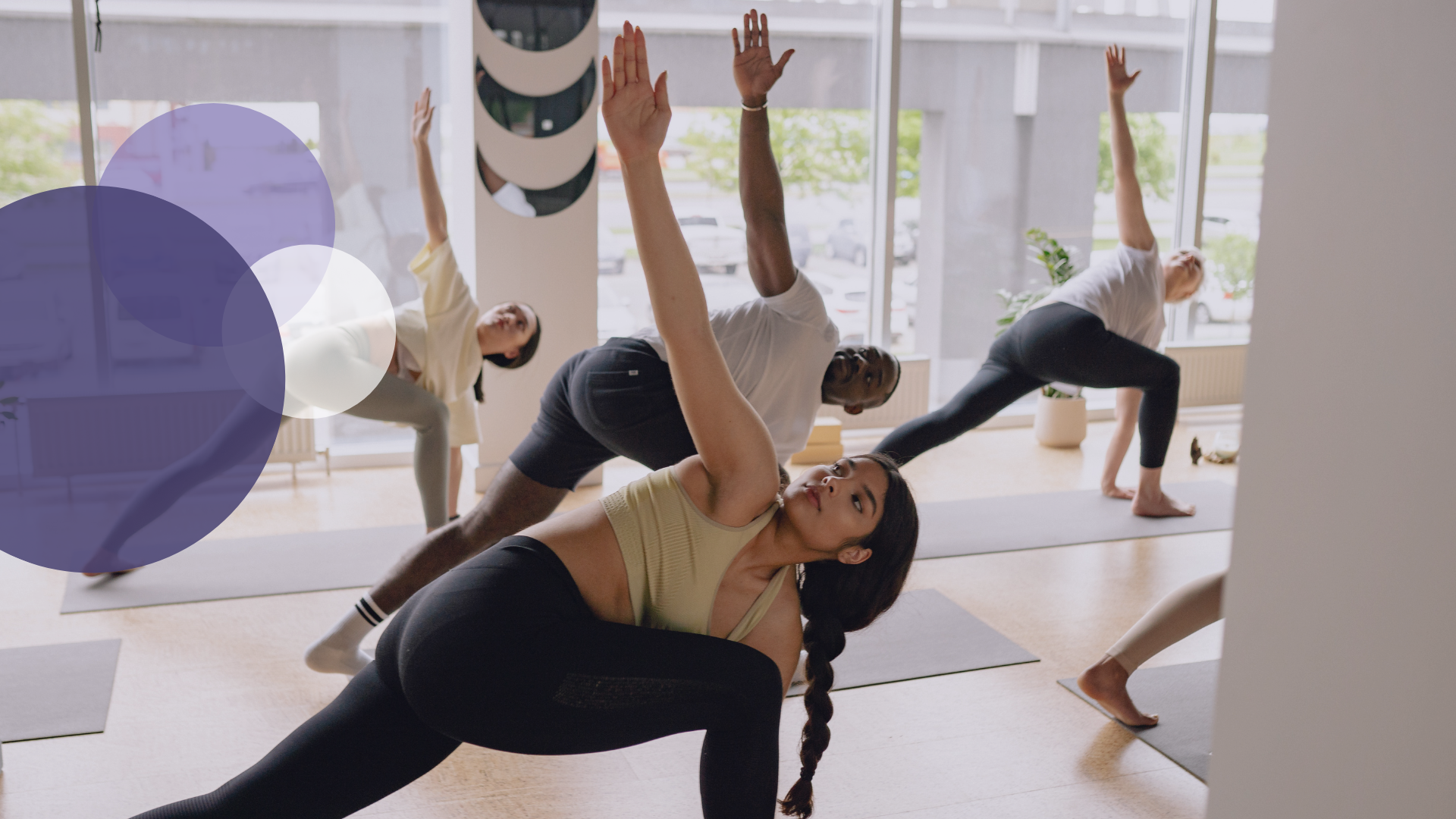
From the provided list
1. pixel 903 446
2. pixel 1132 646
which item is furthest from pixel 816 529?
pixel 903 446

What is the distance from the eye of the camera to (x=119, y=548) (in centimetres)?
230

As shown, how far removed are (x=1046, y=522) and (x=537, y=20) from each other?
Answer: 115 inches

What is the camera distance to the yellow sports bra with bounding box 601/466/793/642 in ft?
5.13

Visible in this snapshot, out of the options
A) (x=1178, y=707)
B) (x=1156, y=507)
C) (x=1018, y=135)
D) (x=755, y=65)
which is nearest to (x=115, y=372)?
(x=755, y=65)

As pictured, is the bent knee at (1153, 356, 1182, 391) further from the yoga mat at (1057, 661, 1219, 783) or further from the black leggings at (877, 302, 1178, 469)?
the yoga mat at (1057, 661, 1219, 783)

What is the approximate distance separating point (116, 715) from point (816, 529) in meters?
1.88

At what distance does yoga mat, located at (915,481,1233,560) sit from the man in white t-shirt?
1.46 meters

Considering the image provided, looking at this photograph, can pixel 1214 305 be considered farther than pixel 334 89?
Yes

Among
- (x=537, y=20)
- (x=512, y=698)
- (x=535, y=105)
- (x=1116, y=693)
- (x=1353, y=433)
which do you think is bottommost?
(x=1116, y=693)

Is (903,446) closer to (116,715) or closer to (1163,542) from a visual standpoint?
(1163,542)

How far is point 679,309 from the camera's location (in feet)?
4.62

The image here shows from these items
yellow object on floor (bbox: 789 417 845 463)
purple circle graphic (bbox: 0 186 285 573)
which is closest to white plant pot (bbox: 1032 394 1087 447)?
yellow object on floor (bbox: 789 417 845 463)

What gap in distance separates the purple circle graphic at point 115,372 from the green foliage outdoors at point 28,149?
2.30m

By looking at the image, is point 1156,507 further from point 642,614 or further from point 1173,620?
point 642,614
